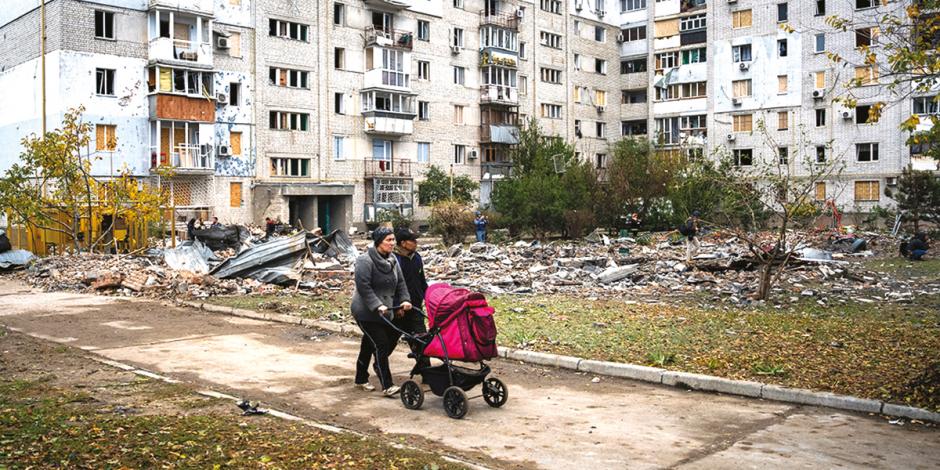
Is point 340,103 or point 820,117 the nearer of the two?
point 340,103

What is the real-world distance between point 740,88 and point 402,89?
24024 mm

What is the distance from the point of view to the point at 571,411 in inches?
314

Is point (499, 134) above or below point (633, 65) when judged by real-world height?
below

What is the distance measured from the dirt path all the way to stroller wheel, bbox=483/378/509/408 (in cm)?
9

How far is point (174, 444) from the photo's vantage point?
619cm

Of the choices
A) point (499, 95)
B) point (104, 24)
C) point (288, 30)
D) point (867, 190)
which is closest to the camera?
point (104, 24)

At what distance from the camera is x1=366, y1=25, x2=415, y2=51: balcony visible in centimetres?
4931

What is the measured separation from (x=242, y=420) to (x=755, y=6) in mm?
55994

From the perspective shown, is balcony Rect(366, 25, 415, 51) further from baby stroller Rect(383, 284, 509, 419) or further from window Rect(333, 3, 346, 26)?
baby stroller Rect(383, 284, 509, 419)

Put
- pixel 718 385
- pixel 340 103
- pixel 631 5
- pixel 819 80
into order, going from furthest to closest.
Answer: pixel 631 5 < pixel 819 80 < pixel 340 103 < pixel 718 385

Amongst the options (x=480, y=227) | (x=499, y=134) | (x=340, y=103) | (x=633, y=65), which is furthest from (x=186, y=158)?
(x=633, y=65)

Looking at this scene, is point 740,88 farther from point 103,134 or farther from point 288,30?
point 103,134

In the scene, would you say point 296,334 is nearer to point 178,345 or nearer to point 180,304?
point 178,345

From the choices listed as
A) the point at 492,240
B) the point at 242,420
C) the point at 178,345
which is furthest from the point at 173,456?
the point at 492,240
